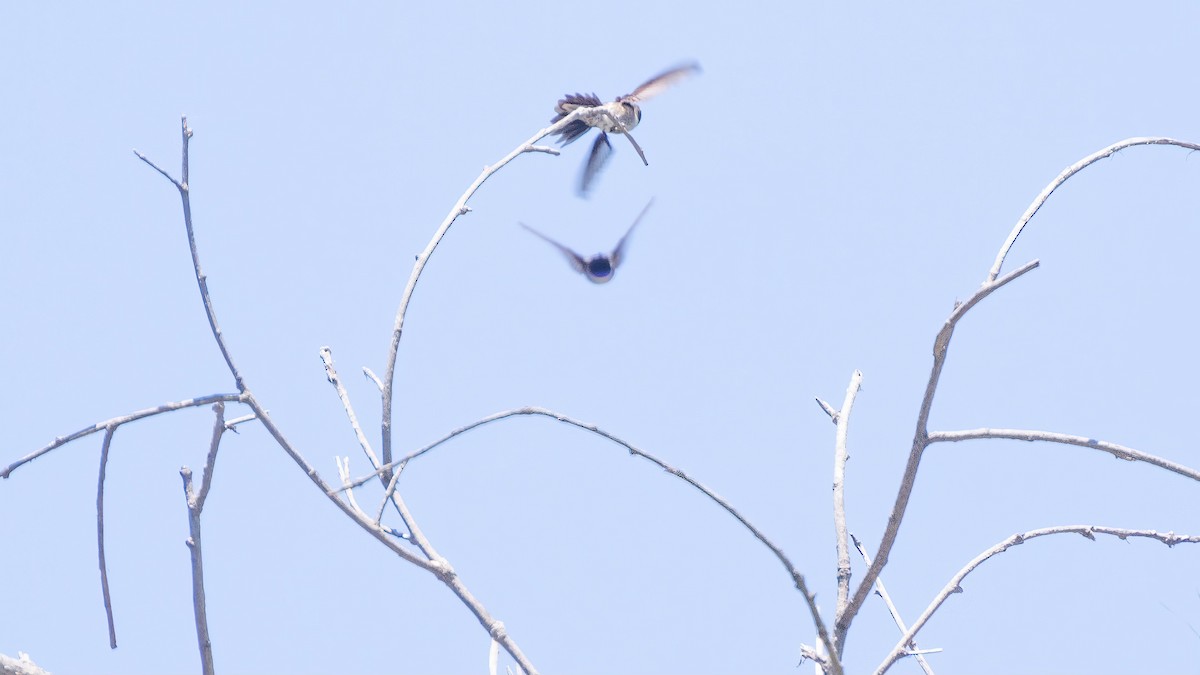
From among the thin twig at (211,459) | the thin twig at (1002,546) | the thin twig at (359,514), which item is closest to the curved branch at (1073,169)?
the thin twig at (1002,546)

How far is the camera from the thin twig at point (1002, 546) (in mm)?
2451

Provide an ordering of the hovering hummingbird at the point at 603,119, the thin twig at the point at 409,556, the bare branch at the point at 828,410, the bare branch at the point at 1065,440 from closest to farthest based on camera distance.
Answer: the bare branch at the point at 1065,440, the thin twig at the point at 409,556, the bare branch at the point at 828,410, the hovering hummingbird at the point at 603,119

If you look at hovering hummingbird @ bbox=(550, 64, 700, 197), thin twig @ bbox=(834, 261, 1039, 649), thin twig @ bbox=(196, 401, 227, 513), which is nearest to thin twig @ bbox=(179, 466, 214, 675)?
thin twig @ bbox=(196, 401, 227, 513)

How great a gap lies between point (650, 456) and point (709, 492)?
15 centimetres

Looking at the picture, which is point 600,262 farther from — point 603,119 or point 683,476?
point 683,476

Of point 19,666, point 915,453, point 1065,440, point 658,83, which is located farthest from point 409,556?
point 658,83

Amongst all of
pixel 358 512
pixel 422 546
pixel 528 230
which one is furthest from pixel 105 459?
pixel 528 230

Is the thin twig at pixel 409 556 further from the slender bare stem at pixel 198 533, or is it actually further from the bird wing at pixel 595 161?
the bird wing at pixel 595 161

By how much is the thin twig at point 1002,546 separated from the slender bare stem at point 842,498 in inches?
6.2

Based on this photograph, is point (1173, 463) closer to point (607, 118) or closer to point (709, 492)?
point (709, 492)

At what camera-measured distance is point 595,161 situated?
415 cm

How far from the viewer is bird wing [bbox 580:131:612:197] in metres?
4.12

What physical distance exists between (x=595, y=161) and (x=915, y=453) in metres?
2.13

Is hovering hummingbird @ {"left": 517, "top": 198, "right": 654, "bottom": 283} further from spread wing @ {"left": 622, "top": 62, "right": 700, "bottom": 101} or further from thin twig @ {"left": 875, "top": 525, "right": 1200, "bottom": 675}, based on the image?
thin twig @ {"left": 875, "top": 525, "right": 1200, "bottom": 675}
